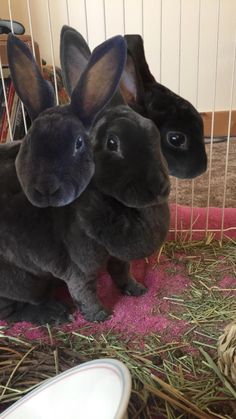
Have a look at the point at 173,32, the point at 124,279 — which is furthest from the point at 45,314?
the point at 173,32

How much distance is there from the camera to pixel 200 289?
854mm

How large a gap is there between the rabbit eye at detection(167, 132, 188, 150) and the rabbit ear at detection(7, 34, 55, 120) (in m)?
0.21

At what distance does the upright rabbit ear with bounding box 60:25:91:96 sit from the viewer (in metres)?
0.63

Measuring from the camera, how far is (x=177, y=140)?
70cm

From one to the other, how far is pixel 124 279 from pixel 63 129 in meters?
0.37

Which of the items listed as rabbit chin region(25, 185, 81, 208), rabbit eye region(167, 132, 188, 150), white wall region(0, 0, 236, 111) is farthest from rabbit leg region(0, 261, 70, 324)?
white wall region(0, 0, 236, 111)

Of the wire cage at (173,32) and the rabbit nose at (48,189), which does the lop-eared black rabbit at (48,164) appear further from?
the wire cage at (173,32)

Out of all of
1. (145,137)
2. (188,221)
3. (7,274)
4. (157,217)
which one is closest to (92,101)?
(145,137)

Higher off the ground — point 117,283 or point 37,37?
point 37,37

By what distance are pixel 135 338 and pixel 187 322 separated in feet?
0.32

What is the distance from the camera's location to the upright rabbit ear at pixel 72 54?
2.07 feet

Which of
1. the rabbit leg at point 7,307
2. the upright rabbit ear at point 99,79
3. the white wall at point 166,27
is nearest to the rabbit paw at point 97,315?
the rabbit leg at point 7,307

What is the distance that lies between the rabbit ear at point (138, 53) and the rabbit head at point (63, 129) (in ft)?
0.55

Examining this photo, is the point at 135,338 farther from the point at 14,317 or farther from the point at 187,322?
the point at 14,317
